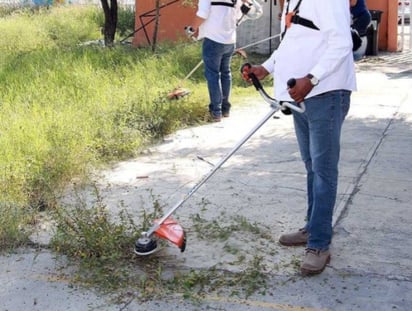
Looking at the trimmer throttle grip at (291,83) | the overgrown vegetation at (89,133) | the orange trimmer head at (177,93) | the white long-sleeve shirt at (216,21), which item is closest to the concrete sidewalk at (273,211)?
the overgrown vegetation at (89,133)

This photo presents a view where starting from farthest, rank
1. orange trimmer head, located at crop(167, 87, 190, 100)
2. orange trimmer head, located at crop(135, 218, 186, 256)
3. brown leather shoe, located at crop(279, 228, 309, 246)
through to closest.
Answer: orange trimmer head, located at crop(167, 87, 190, 100) → brown leather shoe, located at crop(279, 228, 309, 246) → orange trimmer head, located at crop(135, 218, 186, 256)

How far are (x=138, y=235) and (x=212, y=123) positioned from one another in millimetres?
3872

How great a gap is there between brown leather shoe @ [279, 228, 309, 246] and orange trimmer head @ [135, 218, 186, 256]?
724mm

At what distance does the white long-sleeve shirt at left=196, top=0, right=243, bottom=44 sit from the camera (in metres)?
7.66

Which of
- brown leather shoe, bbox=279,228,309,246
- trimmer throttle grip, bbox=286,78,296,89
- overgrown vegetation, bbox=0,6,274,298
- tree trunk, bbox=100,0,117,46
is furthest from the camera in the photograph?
tree trunk, bbox=100,0,117,46

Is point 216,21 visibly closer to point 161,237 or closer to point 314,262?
point 161,237

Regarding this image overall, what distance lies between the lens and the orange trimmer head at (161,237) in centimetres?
405

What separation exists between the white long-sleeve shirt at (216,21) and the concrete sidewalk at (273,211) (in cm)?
107

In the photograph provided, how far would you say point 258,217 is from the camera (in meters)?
4.97

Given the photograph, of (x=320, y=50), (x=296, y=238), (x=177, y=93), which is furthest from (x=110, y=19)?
(x=320, y=50)

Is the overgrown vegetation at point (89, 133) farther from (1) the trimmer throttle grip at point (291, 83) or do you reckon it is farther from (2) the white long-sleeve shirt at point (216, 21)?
(1) the trimmer throttle grip at point (291, 83)

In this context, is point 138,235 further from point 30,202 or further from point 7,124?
point 7,124

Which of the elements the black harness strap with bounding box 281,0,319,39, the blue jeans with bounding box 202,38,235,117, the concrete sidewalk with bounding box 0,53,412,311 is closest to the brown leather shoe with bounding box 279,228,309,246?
the concrete sidewalk with bounding box 0,53,412,311

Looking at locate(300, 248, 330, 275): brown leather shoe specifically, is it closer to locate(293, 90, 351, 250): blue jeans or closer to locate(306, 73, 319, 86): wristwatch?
locate(293, 90, 351, 250): blue jeans
